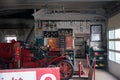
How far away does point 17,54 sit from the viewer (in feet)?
25.5

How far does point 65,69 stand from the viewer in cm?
847

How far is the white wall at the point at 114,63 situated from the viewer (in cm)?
950

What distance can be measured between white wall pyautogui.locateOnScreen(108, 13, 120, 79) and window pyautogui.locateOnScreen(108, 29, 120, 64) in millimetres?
215

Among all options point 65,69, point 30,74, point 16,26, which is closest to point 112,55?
point 65,69

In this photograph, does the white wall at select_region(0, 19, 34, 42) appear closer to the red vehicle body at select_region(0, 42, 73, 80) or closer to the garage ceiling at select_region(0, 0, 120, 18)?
the garage ceiling at select_region(0, 0, 120, 18)

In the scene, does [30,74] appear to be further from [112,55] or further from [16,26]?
[16,26]

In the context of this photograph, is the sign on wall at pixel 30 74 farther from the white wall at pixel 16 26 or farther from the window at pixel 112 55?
the white wall at pixel 16 26

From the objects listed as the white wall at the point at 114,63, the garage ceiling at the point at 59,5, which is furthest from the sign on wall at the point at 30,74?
the white wall at the point at 114,63

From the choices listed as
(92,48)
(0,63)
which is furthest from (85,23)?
(0,63)

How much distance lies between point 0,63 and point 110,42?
5487 mm

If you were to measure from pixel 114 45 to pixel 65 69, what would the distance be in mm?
3019

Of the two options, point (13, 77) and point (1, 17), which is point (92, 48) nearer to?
point (1, 17)

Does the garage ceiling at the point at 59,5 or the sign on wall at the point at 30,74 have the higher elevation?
the garage ceiling at the point at 59,5

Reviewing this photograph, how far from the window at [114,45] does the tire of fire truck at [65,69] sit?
92.0 inches
